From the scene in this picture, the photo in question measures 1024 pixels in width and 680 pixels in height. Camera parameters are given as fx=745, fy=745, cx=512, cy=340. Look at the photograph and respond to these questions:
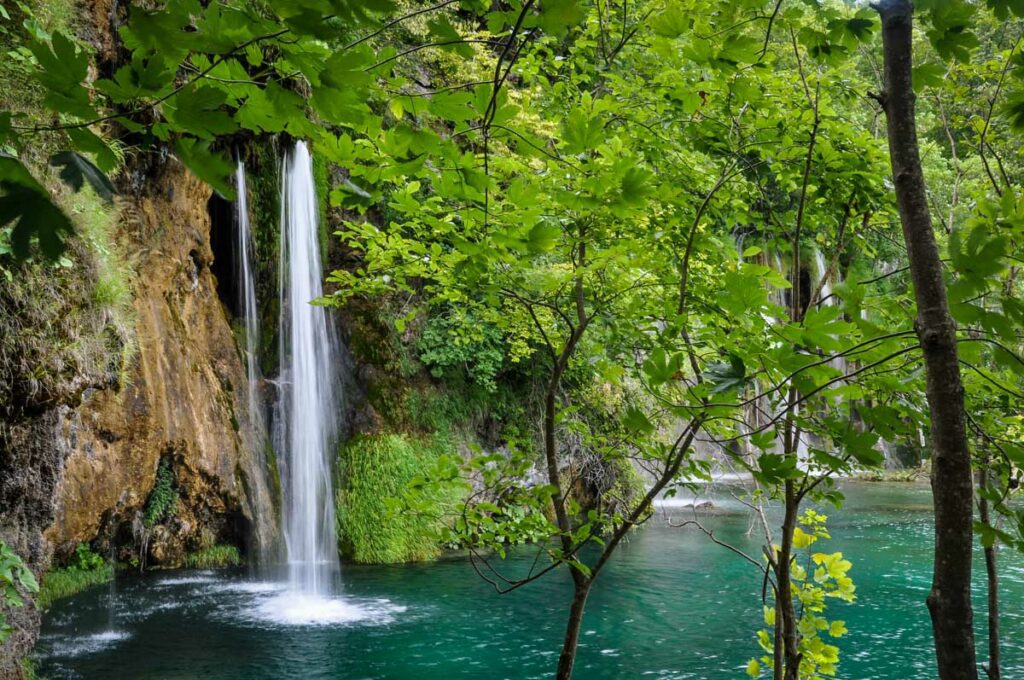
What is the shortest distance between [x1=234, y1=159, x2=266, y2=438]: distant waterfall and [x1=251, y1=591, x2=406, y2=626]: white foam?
9.43 ft

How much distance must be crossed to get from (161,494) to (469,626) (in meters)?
4.33

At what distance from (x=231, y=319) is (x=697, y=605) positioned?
26.5ft

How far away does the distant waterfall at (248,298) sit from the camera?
11289 mm

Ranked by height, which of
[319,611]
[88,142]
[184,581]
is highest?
[88,142]

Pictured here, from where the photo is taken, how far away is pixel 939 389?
1.20m

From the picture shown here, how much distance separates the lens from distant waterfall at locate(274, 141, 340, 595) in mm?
11203

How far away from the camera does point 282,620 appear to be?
27.7 feet

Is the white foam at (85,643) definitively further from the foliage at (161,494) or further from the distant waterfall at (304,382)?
the distant waterfall at (304,382)

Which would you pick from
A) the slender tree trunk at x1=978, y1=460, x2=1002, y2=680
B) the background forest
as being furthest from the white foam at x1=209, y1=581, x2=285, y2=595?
the slender tree trunk at x1=978, y1=460, x2=1002, y2=680

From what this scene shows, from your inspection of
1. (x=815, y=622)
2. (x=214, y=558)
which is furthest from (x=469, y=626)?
(x=815, y=622)

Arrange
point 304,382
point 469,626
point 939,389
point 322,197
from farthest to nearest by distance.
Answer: point 322,197, point 304,382, point 469,626, point 939,389

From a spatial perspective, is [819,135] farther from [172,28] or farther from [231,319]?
[231,319]

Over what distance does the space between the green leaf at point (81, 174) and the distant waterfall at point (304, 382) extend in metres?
10.7

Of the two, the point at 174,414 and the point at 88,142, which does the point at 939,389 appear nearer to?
the point at 88,142
